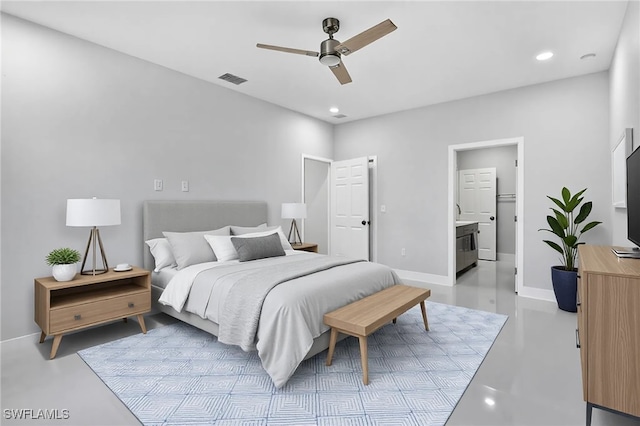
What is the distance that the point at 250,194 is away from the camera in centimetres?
472

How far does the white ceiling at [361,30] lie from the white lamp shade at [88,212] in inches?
60.6

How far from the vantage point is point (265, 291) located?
2352mm

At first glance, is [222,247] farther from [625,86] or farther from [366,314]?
[625,86]

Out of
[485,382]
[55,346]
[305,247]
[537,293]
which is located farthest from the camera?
[305,247]

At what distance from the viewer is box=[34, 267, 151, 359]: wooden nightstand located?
2537 millimetres

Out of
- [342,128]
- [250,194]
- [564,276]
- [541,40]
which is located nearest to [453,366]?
[564,276]

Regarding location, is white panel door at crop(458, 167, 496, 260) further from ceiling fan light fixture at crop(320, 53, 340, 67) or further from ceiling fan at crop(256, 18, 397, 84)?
ceiling fan light fixture at crop(320, 53, 340, 67)

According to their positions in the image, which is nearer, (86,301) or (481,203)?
(86,301)

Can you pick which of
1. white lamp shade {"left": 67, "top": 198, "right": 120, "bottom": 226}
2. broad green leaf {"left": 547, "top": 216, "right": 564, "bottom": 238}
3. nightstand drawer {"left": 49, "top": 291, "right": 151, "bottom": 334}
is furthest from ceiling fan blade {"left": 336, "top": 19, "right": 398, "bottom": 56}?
broad green leaf {"left": 547, "top": 216, "right": 564, "bottom": 238}

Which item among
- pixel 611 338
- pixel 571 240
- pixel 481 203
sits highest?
pixel 481 203

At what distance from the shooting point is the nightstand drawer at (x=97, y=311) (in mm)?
2545

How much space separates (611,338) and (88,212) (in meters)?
3.52

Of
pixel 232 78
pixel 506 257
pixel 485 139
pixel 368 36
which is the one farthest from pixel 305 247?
pixel 506 257

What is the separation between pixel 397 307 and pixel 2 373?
2.84 metres
